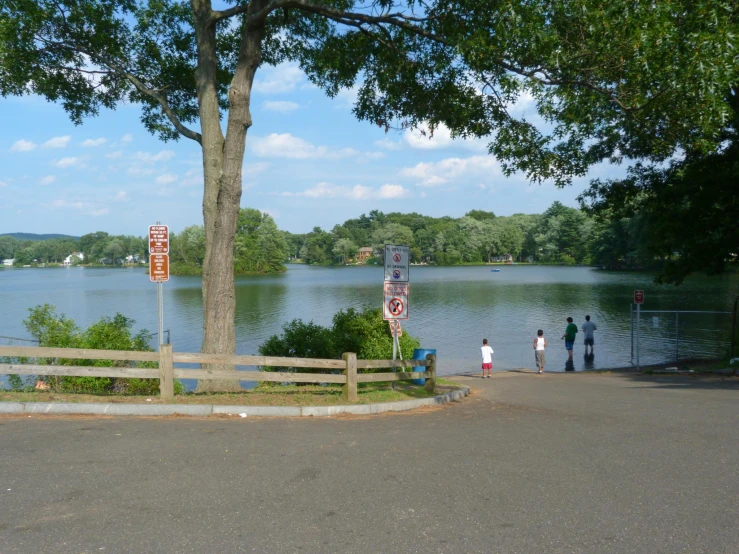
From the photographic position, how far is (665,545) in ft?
15.0

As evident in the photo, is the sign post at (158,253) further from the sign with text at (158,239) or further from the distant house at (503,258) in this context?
the distant house at (503,258)

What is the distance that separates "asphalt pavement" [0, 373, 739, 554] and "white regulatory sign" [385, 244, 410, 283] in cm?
367

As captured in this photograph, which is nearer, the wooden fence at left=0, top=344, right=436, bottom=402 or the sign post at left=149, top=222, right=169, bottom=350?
the wooden fence at left=0, top=344, right=436, bottom=402

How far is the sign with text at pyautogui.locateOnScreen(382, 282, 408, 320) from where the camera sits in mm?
12586

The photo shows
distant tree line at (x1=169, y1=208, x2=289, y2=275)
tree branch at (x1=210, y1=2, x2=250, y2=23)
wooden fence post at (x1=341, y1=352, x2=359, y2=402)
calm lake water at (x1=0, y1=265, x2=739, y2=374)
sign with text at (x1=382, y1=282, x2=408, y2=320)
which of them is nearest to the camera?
wooden fence post at (x1=341, y1=352, x2=359, y2=402)

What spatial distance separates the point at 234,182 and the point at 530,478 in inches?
303

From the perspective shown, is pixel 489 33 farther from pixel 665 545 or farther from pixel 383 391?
pixel 665 545

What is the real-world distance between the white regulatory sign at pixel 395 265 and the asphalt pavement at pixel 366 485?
367 cm

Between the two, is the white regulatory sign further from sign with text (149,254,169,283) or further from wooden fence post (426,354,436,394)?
sign with text (149,254,169,283)

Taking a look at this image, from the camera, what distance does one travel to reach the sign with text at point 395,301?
41.3ft

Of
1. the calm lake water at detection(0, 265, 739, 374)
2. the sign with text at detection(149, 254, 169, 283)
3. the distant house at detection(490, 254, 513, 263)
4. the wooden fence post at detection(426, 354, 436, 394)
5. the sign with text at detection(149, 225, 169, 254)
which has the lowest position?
the calm lake water at detection(0, 265, 739, 374)

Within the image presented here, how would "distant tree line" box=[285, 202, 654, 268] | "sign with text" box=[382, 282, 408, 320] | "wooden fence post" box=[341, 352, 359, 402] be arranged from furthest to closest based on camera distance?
"distant tree line" box=[285, 202, 654, 268] < "sign with text" box=[382, 282, 408, 320] < "wooden fence post" box=[341, 352, 359, 402]

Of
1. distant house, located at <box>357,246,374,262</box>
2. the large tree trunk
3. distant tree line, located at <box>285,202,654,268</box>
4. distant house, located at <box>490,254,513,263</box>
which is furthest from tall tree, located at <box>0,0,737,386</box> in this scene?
distant house, located at <box>357,246,374,262</box>

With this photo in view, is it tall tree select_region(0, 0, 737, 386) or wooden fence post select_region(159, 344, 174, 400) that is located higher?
tall tree select_region(0, 0, 737, 386)
